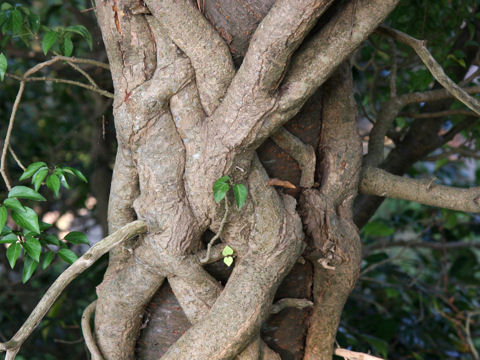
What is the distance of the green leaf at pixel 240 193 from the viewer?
0.99m

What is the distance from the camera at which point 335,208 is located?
1273mm

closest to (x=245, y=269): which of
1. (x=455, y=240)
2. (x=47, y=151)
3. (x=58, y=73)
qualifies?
(x=58, y=73)

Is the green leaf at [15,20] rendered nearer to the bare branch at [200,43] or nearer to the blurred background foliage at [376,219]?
the bare branch at [200,43]

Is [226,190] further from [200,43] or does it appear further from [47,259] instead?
[47,259]

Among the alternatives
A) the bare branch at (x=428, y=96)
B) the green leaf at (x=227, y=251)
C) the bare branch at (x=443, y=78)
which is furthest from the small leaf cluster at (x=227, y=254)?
the bare branch at (x=428, y=96)

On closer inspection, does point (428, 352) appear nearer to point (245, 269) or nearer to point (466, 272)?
Answer: point (466, 272)

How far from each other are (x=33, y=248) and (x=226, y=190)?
1.43ft

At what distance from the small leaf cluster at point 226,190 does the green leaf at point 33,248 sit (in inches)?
15.5

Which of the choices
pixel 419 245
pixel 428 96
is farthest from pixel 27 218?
pixel 419 245

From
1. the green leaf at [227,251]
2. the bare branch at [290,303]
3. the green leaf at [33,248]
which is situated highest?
the green leaf at [33,248]

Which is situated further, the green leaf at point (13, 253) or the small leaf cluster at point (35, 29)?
the small leaf cluster at point (35, 29)

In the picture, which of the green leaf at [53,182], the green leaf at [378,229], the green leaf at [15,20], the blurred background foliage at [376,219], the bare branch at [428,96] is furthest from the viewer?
the green leaf at [378,229]

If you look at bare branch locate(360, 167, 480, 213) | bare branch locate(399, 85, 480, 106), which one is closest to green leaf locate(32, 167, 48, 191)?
bare branch locate(360, 167, 480, 213)

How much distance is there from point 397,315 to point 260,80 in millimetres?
2015
